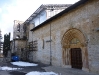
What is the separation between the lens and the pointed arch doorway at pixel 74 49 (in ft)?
32.0

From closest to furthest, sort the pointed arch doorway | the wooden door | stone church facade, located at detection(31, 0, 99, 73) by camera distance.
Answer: stone church facade, located at detection(31, 0, 99, 73), the pointed arch doorway, the wooden door

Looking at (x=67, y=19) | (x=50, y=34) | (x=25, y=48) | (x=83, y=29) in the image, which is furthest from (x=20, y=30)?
(x=83, y=29)

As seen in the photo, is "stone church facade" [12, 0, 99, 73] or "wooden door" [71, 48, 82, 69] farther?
"wooden door" [71, 48, 82, 69]

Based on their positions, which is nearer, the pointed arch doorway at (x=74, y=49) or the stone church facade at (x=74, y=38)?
the stone church facade at (x=74, y=38)

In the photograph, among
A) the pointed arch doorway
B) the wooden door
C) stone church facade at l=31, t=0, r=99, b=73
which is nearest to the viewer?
stone church facade at l=31, t=0, r=99, b=73

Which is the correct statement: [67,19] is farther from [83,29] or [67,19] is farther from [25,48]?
[25,48]

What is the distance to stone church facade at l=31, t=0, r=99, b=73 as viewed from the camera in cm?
891

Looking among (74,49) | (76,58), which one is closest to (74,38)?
(74,49)

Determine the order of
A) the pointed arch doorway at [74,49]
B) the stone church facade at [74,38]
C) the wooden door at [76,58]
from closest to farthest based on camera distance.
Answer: the stone church facade at [74,38]
the pointed arch doorway at [74,49]
the wooden door at [76,58]

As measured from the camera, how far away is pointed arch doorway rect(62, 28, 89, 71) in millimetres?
9754

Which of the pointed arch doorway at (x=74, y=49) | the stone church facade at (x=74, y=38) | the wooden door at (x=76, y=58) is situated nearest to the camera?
the stone church facade at (x=74, y=38)

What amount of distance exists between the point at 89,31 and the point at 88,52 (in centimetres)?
158

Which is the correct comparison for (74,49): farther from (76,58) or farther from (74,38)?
(74,38)

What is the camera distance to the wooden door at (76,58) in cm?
1064
